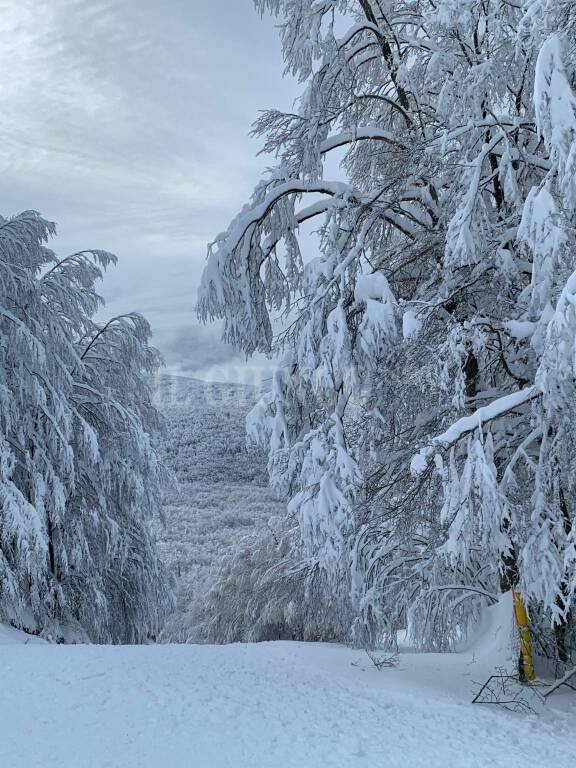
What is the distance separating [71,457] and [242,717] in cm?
660

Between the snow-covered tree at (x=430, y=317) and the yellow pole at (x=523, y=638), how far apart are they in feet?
1.18

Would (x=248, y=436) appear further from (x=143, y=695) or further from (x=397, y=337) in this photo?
(x=143, y=695)

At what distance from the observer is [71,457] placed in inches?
401

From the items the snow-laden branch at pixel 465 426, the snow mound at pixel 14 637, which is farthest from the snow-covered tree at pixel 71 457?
the snow-laden branch at pixel 465 426

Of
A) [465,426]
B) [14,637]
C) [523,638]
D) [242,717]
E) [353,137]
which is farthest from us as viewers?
[14,637]

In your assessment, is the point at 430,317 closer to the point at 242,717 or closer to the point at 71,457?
the point at 242,717

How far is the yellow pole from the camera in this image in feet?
18.6

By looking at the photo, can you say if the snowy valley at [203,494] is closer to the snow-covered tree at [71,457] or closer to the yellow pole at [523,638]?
the snow-covered tree at [71,457]

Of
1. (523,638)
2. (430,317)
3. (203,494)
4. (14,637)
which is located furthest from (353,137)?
(203,494)

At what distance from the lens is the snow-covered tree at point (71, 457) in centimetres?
975

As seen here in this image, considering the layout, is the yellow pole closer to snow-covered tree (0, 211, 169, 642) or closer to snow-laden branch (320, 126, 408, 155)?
snow-laden branch (320, 126, 408, 155)

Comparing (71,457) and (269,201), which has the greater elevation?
(269,201)

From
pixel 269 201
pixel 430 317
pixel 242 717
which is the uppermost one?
pixel 269 201

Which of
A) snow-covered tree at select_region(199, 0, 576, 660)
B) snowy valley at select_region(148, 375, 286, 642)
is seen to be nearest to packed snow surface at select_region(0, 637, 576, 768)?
snow-covered tree at select_region(199, 0, 576, 660)
